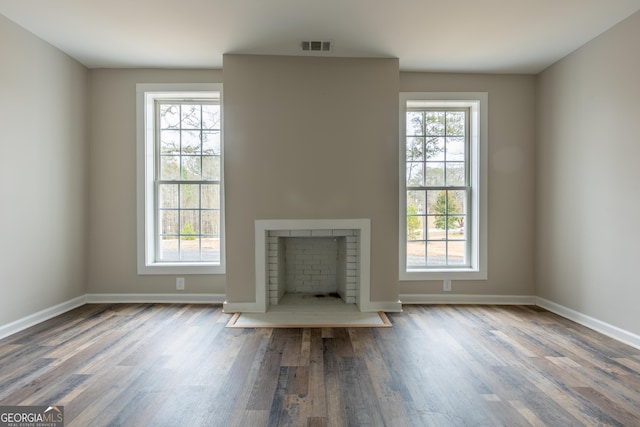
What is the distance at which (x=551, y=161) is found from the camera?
4.00m

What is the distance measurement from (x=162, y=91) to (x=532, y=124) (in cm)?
437

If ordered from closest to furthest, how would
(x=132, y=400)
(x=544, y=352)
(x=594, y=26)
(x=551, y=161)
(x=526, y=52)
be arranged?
(x=132, y=400) < (x=544, y=352) < (x=594, y=26) < (x=526, y=52) < (x=551, y=161)

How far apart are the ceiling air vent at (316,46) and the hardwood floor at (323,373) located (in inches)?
108

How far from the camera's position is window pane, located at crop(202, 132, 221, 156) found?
4.32 metres

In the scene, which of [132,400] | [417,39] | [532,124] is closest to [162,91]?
[417,39]

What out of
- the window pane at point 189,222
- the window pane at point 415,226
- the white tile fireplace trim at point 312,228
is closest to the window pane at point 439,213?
the window pane at point 415,226

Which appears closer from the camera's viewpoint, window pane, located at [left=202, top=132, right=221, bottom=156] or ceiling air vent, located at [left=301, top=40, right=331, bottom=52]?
ceiling air vent, located at [left=301, top=40, right=331, bottom=52]

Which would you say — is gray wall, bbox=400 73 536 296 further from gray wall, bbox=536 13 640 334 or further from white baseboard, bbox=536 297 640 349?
white baseboard, bbox=536 297 640 349

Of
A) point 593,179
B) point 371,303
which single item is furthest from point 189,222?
point 593,179

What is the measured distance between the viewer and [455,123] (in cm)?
438

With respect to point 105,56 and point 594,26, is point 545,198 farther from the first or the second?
point 105,56

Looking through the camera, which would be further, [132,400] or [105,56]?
[105,56]

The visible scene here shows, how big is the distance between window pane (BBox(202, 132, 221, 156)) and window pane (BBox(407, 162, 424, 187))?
2.32 metres

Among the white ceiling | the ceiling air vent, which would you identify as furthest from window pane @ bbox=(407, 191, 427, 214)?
the ceiling air vent
